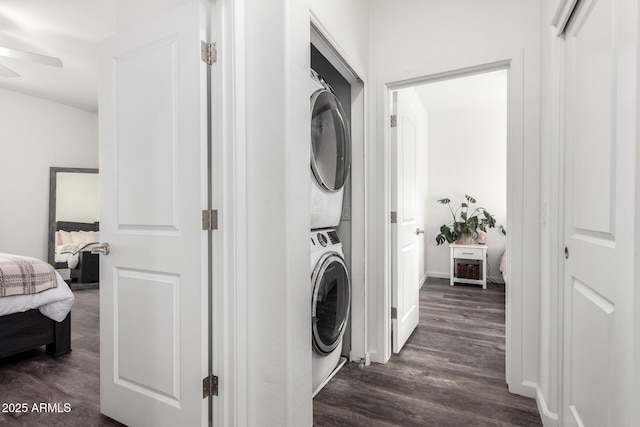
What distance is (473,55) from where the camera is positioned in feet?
6.57

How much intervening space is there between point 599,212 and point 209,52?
156cm

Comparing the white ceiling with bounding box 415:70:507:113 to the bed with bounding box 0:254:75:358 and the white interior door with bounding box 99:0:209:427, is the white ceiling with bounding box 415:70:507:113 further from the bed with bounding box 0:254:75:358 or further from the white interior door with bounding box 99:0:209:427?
the bed with bounding box 0:254:75:358

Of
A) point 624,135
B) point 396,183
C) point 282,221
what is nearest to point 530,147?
point 396,183

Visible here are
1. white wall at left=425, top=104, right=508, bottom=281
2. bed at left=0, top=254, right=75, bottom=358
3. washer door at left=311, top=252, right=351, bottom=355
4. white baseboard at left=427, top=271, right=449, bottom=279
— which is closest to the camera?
washer door at left=311, top=252, right=351, bottom=355

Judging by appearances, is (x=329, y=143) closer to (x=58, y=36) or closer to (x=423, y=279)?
(x=58, y=36)

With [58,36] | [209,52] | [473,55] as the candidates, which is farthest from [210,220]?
[58,36]

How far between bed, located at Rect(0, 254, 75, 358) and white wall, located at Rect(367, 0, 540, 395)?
2216 millimetres

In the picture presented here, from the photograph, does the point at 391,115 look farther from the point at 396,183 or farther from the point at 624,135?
the point at 624,135

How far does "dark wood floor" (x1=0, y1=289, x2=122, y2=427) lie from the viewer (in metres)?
1.64

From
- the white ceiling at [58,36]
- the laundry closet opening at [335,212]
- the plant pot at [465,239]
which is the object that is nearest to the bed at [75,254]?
the white ceiling at [58,36]

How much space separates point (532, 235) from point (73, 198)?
555 centimetres

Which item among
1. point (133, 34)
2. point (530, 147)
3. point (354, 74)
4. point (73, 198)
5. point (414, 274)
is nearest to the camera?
point (133, 34)

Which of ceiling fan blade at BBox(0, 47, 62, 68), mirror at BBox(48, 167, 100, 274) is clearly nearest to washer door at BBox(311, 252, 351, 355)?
ceiling fan blade at BBox(0, 47, 62, 68)

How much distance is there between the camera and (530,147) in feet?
6.08
